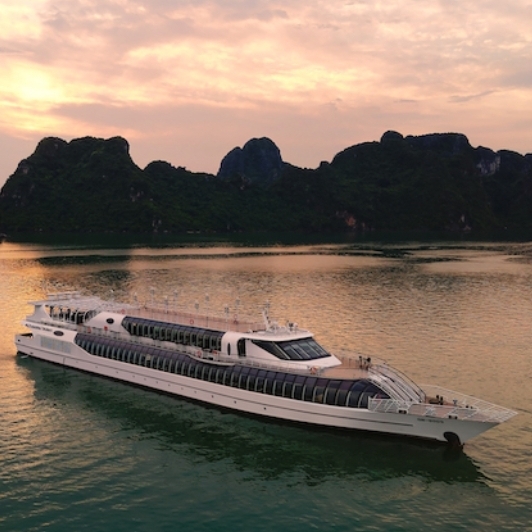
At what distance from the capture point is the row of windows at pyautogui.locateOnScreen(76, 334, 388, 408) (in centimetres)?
4353

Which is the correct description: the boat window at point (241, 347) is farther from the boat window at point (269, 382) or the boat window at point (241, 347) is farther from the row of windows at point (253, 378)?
the boat window at point (269, 382)

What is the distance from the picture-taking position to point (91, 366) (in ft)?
200

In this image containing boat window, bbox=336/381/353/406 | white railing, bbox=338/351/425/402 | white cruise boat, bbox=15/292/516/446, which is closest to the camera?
white cruise boat, bbox=15/292/516/446

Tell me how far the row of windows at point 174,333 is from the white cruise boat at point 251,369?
0.35 feet

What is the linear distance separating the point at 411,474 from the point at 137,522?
17.8m

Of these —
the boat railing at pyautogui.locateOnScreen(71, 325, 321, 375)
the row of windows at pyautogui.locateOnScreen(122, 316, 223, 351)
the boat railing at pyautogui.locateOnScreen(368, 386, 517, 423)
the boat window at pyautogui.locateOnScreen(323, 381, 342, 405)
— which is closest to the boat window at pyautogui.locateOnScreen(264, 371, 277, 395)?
the boat railing at pyautogui.locateOnScreen(71, 325, 321, 375)

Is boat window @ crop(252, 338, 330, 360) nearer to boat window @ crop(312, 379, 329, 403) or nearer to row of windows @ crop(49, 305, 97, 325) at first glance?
boat window @ crop(312, 379, 329, 403)

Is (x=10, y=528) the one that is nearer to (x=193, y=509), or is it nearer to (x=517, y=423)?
(x=193, y=509)

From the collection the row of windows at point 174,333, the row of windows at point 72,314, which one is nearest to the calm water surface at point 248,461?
the row of windows at point 174,333

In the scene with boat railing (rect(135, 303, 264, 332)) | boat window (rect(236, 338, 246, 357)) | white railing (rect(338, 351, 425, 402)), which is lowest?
white railing (rect(338, 351, 425, 402))

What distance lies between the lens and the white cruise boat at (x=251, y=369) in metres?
41.8

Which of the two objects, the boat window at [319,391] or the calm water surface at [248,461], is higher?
the boat window at [319,391]

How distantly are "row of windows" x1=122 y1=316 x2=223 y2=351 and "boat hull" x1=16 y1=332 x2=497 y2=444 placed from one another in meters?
3.69

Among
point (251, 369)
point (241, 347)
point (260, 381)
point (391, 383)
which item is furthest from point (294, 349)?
point (391, 383)
